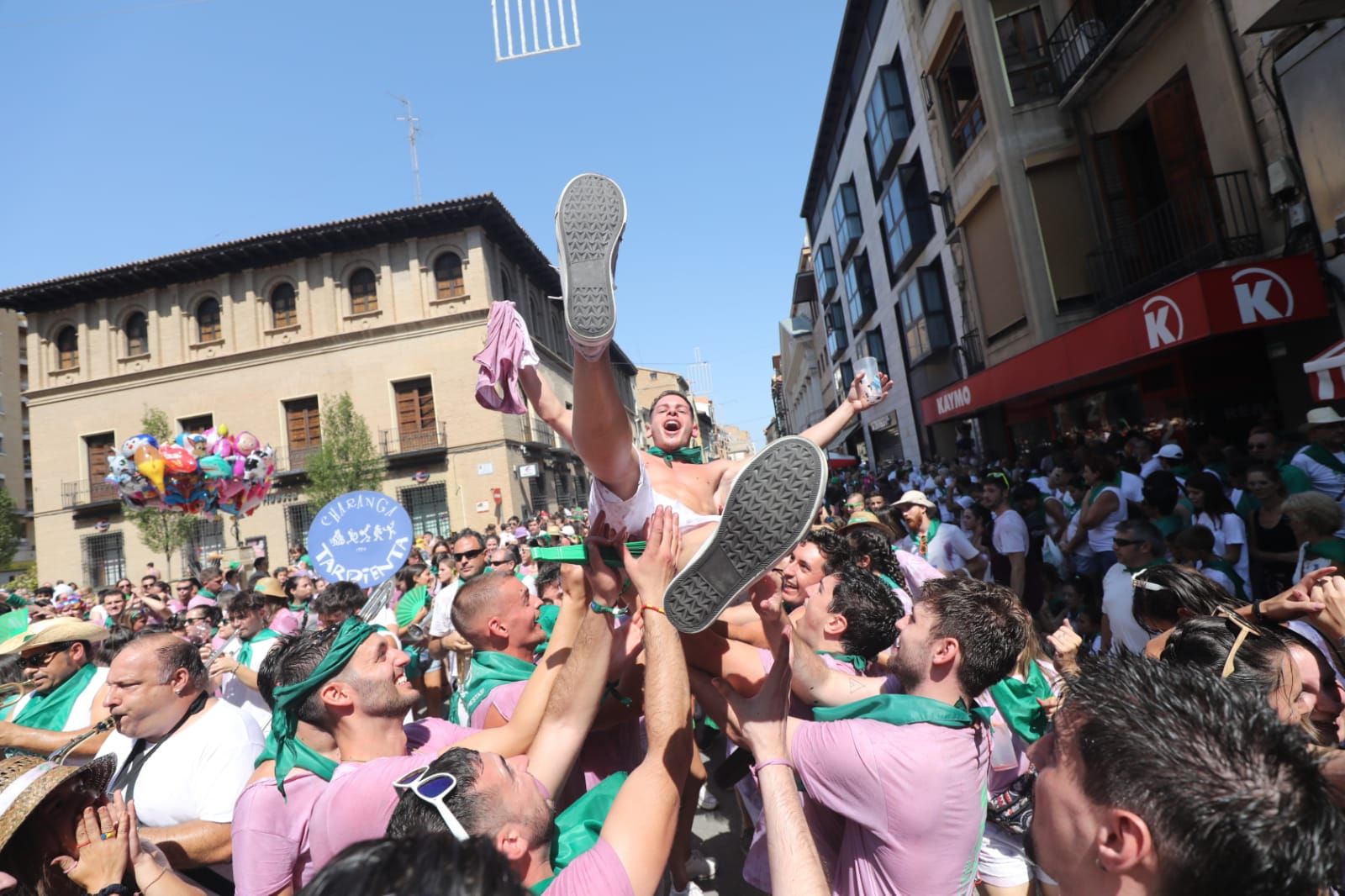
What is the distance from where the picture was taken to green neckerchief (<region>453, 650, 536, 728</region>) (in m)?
3.00

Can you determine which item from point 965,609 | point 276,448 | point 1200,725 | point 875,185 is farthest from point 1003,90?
point 276,448

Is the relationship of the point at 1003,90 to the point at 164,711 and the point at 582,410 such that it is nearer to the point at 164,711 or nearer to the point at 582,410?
the point at 582,410

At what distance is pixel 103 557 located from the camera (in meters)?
30.9

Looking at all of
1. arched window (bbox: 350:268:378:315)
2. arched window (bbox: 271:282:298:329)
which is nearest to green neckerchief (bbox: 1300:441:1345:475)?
arched window (bbox: 350:268:378:315)

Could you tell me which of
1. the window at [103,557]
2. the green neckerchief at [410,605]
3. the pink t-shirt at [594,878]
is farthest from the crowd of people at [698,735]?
the window at [103,557]

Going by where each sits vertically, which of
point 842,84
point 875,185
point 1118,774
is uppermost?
point 842,84

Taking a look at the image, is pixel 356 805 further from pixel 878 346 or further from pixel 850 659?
pixel 878 346

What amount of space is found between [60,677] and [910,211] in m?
18.8

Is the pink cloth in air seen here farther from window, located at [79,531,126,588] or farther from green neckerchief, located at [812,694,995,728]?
window, located at [79,531,126,588]

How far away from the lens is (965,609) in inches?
90.2

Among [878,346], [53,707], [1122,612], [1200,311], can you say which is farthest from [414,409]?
[1122,612]

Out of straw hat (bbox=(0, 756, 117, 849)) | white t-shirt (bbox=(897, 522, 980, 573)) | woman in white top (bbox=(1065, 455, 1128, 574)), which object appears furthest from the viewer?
white t-shirt (bbox=(897, 522, 980, 573))

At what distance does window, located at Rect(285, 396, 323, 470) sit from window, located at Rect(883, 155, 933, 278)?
2277 centimetres

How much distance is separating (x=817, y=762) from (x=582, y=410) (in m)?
1.26
